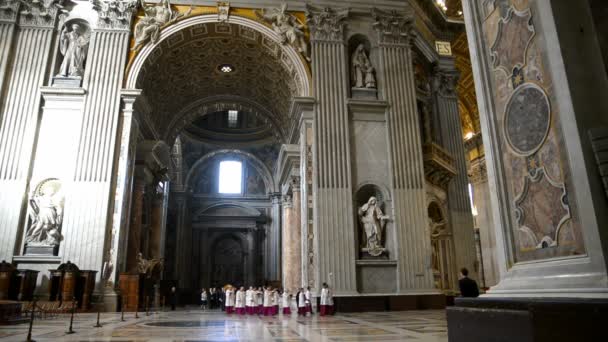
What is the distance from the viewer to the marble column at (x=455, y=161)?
15827 millimetres

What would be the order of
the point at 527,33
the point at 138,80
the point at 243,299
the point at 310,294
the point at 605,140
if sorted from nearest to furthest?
the point at 605,140 → the point at 527,33 → the point at 310,294 → the point at 243,299 → the point at 138,80

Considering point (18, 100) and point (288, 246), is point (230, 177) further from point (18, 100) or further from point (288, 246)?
point (18, 100)

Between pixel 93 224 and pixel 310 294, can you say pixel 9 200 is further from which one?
pixel 310 294

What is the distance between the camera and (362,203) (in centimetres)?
1377

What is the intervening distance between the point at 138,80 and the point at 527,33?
12968mm

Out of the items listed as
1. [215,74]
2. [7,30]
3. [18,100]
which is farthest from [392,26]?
[7,30]

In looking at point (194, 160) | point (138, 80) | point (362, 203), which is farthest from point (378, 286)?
point (194, 160)

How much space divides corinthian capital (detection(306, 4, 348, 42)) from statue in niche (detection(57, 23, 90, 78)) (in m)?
7.34

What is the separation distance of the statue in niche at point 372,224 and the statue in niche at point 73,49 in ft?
32.2

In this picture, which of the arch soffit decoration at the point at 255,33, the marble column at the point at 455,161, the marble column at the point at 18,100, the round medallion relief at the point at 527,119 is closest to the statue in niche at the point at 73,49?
the marble column at the point at 18,100

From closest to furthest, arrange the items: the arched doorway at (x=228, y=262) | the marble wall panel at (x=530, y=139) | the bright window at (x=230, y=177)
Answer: the marble wall panel at (x=530, y=139) < the arched doorway at (x=228, y=262) < the bright window at (x=230, y=177)

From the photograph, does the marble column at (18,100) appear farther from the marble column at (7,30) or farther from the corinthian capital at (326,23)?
the corinthian capital at (326,23)

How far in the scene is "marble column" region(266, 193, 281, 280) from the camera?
2594cm

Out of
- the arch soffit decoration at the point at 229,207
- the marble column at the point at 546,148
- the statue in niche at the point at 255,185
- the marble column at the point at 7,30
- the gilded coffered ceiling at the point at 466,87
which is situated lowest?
the marble column at the point at 546,148
